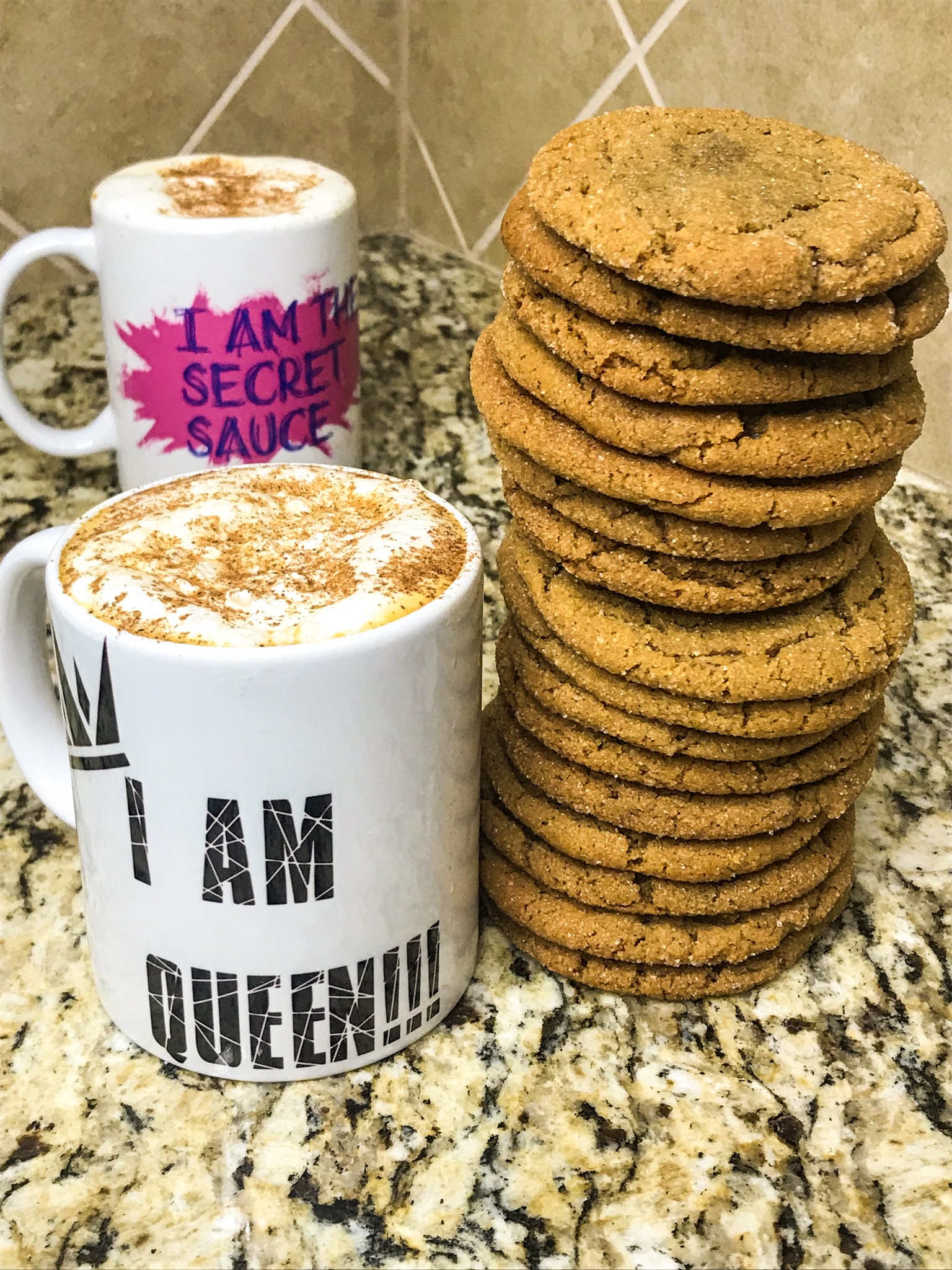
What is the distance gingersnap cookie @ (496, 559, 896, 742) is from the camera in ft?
1.70

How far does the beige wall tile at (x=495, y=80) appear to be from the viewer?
1.05m

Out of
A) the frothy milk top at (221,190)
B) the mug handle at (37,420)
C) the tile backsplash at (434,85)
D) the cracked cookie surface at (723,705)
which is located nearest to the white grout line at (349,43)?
the tile backsplash at (434,85)

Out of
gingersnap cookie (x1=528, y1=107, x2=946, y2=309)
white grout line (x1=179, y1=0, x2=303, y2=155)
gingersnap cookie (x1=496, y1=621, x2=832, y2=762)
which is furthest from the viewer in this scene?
white grout line (x1=179, y1=0, x2=303, y2=155)

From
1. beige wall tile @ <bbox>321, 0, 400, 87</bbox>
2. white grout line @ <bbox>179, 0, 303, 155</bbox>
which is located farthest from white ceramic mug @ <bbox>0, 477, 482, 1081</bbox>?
beige wall tile @ <bbox>321, 0, 400, 87</bbox>

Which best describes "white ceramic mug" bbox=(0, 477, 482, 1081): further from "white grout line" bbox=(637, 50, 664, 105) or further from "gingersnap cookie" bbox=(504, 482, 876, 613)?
"white grout line" bbox=(637, 50, 664, 105)

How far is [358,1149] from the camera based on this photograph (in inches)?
20.7

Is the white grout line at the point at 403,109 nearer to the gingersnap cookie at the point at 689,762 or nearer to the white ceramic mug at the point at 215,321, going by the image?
the white ceramic mug at the point at 215,321

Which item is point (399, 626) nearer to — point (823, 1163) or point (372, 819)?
point (372, 819)

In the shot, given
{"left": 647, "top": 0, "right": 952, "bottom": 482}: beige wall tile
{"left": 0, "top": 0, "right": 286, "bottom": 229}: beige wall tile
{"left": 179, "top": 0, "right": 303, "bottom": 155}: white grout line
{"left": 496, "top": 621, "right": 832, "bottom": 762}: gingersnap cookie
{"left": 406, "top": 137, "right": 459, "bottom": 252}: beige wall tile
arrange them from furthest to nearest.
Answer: {"left": 406, "top": 137, "right": 459, "bottom": 252}: beige wall tile, {"left": 179, "top": 0, "right": 303, "bottom": 155}: white grout line, {"left": 0, "top": 0, "right": 286, "bottom": 229}: beige wall tile, {"left": 647, "top": 0, "right": 952, "bottom": 482}: beige wall tile, {"left": 496, "top": 621, "right": 832, "bottom": 762}: gingersnap cookie

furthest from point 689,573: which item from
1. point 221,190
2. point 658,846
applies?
point 221,190

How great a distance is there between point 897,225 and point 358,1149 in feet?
1.37

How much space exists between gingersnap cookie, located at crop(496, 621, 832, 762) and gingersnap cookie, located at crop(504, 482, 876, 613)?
52 millimetres

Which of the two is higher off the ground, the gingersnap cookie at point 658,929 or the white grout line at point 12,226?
the white grout line at point 12,226

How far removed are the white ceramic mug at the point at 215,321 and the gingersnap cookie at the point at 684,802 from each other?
1.33ft
